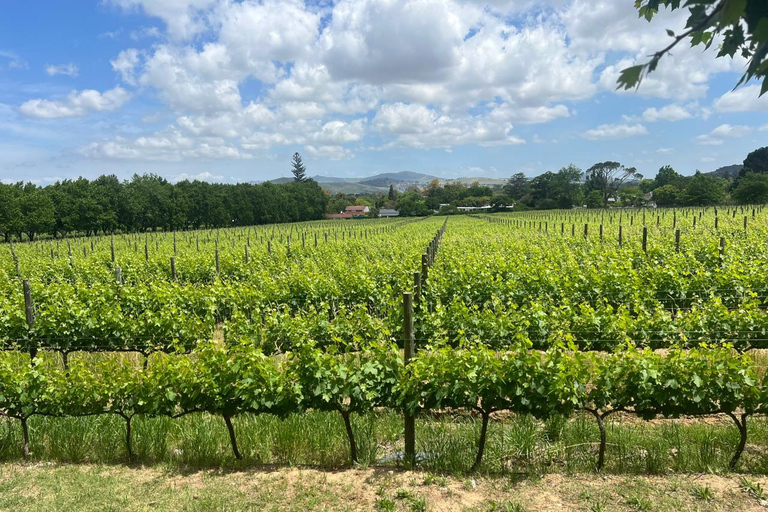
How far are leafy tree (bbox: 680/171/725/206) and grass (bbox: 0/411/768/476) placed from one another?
77.7 meters

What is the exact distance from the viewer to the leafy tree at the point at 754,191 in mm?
63341

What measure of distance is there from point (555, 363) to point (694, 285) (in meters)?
6.37

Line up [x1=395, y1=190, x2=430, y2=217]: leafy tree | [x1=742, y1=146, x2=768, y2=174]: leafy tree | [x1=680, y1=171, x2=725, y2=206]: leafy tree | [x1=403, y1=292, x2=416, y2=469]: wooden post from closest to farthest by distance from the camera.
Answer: [x1=403, y1=292, x2=416, y2=469]: wooden post → [x1=680, y1=171, x2=725, y2=206]: leafy tree → [x1=742, y1=146, x2=768, y2=174]: leafy tree → [x1=395, y1=190, x2=430, y2=217]: leafy tree

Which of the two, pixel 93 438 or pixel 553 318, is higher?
pixel 553 318

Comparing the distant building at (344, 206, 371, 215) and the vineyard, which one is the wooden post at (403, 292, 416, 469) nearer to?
the vineyard

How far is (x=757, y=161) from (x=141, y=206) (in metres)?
115

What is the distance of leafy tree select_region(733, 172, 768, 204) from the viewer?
63.3 metres

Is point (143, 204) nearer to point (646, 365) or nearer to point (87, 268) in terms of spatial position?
point (87, 268)

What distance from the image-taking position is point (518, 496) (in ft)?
13.5

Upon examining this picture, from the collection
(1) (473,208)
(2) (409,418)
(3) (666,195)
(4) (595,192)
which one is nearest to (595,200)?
(4) (595,192)

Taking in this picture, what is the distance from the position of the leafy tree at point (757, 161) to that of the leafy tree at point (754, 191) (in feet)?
123

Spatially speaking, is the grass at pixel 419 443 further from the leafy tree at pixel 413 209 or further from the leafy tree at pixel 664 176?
the leafy tree at pixel 664 176

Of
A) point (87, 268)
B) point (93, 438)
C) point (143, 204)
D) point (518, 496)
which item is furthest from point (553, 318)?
point (143, 204)

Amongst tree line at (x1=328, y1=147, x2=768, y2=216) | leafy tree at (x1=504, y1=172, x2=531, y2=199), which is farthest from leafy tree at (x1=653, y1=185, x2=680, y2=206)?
leafy tree at (x1=504, y1=172, x2=531, y2=199)
